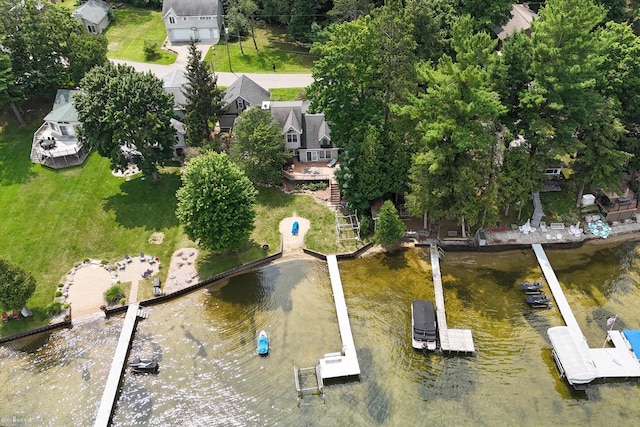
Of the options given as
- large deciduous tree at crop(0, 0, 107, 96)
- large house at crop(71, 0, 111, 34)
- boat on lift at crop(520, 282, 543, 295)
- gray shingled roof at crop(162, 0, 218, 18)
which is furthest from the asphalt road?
boat on lift at crop(520, 282, 543, 295)

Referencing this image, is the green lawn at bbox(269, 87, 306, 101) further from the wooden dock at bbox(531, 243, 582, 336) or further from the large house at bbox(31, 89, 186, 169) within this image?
the wooden dock at bbox(531, 243, 582, 336)

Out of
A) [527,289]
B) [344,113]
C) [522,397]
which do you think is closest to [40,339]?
[344,113]

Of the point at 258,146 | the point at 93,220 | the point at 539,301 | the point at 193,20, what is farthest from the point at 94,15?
the point at 539,301

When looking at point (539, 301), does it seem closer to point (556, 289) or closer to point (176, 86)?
point (556, 289)

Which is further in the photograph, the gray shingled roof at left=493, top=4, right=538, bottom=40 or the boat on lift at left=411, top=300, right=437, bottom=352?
the gray shingled roof at left=493, top=4, right=538, bottom=40

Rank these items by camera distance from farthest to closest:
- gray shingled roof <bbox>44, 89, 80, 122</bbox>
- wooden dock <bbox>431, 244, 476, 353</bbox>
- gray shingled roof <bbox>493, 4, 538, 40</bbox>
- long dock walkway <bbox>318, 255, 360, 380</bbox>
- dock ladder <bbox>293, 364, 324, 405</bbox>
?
gray shingled roof <bbox>493, 4, 538, 40</bbox> < gray shingled roof <bbox>44, 89, 80, 122</bbox> < wooden dock <bbox>431, 244, 476, 353</bbox> < long dock walkway <bbox>318, 255, 360, 380</bbox> < dock ladder <bbox>293, 364, 324, 405</bbox>
